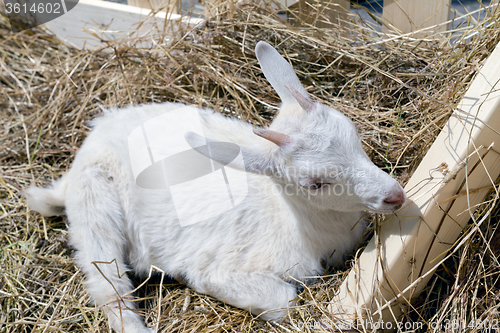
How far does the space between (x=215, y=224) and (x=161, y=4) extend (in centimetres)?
223

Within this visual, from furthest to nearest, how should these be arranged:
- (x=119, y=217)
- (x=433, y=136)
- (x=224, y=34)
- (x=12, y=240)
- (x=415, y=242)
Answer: (x=224, y=34), (x=12, y=240), (x=119, y=217), (x=433, y=136), (x=415, y=242)

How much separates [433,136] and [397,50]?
97cm

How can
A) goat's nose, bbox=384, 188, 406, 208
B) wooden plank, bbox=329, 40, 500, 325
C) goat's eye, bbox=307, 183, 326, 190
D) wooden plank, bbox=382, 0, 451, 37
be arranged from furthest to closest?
1. wooden plank, bbox=382, 0, 451, 37
2. goat's eye, bbox=307, 183, 326, 190
3. goat's nose, bbox=384, 188, 406, 208
4. wooden plank, bbox=329, 40, 500, 325

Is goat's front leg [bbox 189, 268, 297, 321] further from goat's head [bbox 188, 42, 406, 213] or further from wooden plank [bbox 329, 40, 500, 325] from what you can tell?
goat's head [bbox 188, 42, 406, 213]

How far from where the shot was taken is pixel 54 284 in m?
A: 2.90

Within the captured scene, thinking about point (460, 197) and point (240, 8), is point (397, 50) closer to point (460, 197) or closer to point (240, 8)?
point (240, 8)

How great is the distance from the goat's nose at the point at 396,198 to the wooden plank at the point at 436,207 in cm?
6

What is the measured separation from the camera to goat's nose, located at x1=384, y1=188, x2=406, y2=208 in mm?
1982

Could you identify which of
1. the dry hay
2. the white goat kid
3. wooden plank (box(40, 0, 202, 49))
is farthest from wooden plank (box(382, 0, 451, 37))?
wooden plank (box(40, 0, 202, 49))

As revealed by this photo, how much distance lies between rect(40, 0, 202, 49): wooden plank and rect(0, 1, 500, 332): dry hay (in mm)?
161

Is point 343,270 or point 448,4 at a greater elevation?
point 448,4

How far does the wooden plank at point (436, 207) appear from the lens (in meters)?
1.88

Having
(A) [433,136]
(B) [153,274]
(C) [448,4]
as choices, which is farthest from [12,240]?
(C) [448,4]

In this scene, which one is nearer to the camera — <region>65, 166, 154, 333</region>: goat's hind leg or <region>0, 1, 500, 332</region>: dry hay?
<region>0, 1, 500, 332</region>: dry hay
